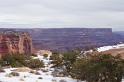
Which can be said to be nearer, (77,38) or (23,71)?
(23,71)

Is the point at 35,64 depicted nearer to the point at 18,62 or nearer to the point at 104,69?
the point at 18,62

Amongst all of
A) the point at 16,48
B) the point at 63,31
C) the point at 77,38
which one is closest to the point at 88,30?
the point at 63,31

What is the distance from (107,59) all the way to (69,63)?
6403mm

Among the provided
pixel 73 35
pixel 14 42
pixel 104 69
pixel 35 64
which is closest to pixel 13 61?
pixel 35 64

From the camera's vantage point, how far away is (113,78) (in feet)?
69.2

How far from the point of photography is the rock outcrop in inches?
2236

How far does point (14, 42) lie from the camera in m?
59.7

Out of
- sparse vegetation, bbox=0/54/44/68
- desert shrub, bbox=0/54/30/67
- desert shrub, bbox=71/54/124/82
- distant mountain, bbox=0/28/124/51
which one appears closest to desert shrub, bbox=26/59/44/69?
sparse vegetation, bbox=0/54/44/68

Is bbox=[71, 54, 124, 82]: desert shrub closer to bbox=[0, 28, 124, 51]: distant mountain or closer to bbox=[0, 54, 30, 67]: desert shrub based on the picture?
bbox=[0, 54, 30, 67]: desert shrub

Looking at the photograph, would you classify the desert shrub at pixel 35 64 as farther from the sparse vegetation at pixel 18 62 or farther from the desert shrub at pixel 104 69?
the desert shrub at pixel 104 69

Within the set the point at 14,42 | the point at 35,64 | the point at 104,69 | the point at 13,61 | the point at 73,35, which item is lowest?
the point at 73,35

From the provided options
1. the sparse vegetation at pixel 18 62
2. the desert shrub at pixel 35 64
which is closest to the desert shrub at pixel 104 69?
the desert shrub at pixel 35 64

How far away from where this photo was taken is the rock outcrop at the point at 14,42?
56.8 m

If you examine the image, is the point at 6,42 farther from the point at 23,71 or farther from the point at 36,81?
the point at 36,81
